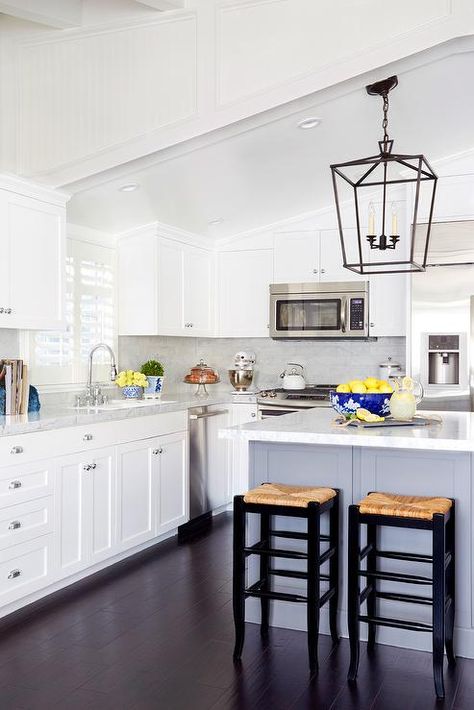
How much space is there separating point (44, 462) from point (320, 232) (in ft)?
10.5

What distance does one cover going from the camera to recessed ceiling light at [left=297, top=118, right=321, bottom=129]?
4.01 m

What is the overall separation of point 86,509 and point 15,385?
77cm

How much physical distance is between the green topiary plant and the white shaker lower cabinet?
4.21 ft

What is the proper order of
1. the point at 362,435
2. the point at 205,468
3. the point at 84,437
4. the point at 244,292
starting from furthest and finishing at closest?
Answer: 1. the point at 244,292
2. the point at 205,468
3. the point at 84,437
4. the point at 362,435

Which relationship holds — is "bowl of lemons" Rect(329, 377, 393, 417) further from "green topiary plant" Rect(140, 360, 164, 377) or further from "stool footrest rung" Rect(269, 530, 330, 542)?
"green topiary plant" Rect(140, 360, 164, 377)

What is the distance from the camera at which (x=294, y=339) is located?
5.90 meters

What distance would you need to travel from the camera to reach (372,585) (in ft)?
9.77

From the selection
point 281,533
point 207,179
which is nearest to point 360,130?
point 207,179

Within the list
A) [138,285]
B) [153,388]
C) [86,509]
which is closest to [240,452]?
[153,388]

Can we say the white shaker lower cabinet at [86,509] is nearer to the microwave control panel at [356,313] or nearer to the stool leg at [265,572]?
the stool leg at [265,572]

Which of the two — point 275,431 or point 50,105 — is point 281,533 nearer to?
point 275,431

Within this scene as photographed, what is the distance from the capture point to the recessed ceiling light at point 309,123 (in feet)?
13.1

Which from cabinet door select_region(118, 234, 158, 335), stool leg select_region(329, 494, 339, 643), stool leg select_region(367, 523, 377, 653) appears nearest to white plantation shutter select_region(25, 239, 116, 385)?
cabinet door select_region(118, 234, 158, 335)

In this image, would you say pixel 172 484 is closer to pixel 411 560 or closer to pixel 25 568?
pixel 25 568
